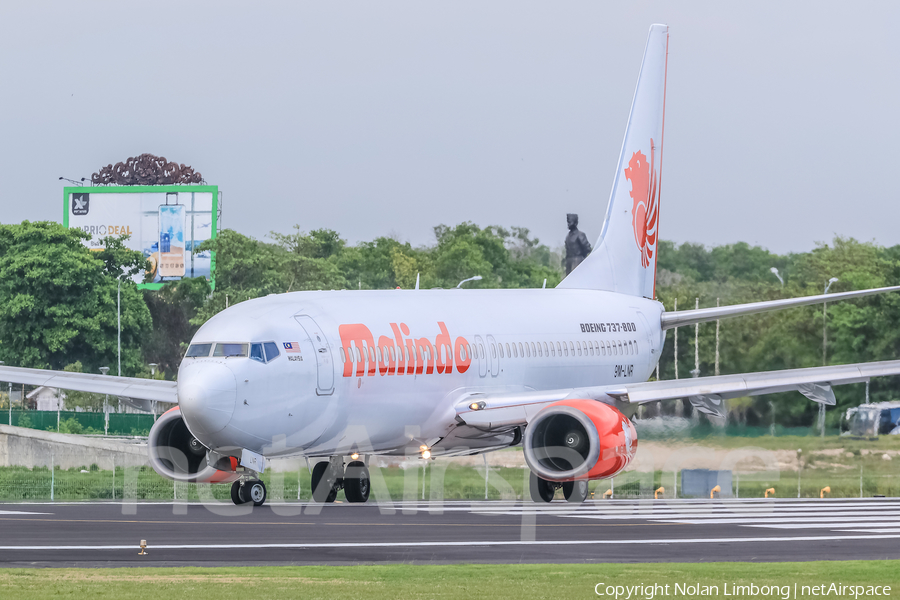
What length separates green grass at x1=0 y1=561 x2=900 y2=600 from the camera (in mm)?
16000

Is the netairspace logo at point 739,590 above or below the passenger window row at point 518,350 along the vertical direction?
below

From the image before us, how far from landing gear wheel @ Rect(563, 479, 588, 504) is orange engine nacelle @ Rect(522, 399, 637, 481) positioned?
114 cm

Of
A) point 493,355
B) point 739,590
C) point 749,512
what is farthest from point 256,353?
point 749,512

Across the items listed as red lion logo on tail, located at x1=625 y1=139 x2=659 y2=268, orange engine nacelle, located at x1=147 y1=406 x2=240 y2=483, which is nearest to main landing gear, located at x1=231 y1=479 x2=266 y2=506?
orange engine nacelle, located at x1=147 y1=406 x2=240 y2=483

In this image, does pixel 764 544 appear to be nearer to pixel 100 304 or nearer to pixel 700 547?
pixel 700 547

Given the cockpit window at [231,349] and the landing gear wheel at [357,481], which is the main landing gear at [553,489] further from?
the cockpit window at [231,349]

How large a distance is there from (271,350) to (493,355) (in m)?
8.16

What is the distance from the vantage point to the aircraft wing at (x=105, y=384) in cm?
2936

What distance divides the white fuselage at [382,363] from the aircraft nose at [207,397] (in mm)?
22

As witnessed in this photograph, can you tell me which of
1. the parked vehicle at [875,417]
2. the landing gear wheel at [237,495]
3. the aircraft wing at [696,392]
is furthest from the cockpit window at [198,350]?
the parked vehicle at [875,417]

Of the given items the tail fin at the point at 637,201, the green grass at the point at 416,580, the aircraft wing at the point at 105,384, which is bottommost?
the green grass at the point at 416,580

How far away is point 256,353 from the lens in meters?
25.2

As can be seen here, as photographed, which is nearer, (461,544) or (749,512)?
(461,544)

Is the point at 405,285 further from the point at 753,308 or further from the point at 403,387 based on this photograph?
the point at 403,387
